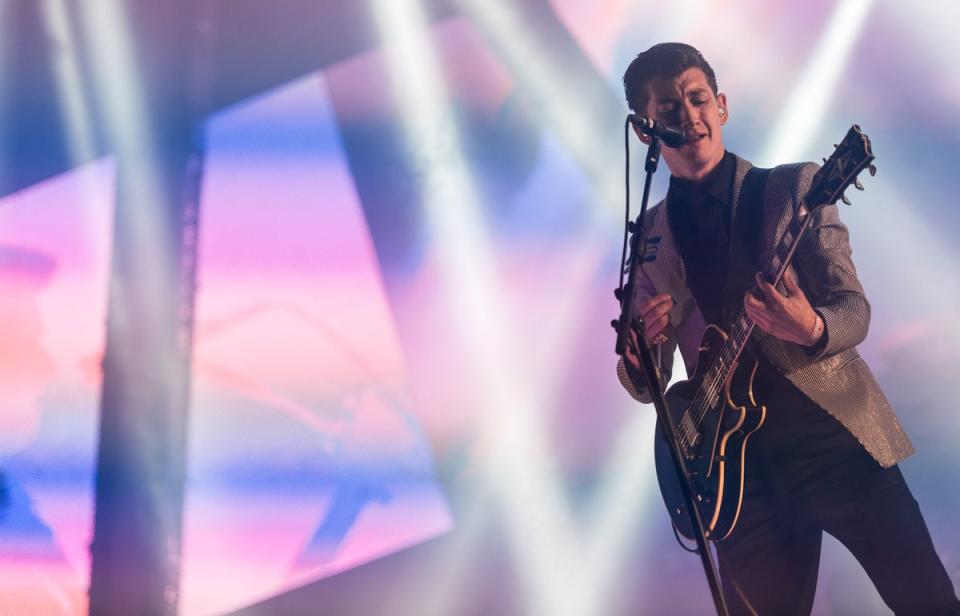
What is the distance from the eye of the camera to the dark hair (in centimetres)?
219

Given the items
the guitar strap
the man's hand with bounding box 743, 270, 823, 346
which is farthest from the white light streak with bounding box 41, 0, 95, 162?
the man's hand with bounding box 743, 270, 823, 346

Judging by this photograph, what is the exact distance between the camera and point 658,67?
86.6 inches

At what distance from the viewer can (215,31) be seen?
149 inches

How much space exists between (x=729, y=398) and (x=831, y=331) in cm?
27

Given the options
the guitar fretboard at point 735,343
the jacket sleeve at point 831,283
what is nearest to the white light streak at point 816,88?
the jacket sleeve at point 831,283

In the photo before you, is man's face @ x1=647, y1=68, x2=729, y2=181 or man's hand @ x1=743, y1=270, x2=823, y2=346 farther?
man's face @ x1=647, y1=68, x2=729, y2=181

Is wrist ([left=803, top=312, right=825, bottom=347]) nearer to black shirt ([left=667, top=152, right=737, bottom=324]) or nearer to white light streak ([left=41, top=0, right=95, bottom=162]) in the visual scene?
black shirt ([left=667, top=152, right=737, bottom=324])

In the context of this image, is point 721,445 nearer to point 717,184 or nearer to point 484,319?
point 717,184

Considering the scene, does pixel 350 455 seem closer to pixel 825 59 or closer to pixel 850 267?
pixel 850 267

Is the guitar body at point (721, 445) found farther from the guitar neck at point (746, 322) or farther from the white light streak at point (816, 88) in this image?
the white light streak at point (816, 88)

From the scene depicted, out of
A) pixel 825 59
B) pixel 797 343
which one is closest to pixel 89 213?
pixel 797 343

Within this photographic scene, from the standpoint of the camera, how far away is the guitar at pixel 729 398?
172 centimetres

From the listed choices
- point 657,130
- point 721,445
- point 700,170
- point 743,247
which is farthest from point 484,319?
point 657,130

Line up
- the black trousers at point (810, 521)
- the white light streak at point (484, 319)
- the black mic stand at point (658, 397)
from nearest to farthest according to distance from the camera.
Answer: the black mic stand at point (658, 397) < the black trousers at point (810, 521) < the white light streak at point (484, 319)
